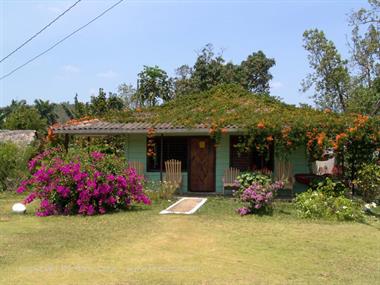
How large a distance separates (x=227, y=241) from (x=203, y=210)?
4.13 meters

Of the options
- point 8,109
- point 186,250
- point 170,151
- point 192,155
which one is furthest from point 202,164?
point 8,109

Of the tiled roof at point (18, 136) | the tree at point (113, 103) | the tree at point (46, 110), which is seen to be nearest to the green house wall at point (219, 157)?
the tiled roof at point (18, 136)

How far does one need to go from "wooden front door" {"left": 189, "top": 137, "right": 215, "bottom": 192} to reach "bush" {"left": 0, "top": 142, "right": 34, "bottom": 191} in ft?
22.7

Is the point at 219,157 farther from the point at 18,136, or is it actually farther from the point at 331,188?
the point at 18,136

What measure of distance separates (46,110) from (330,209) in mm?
48844

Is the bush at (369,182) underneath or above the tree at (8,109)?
underneath

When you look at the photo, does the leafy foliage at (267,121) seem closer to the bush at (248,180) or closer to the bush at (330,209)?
the bush at (248,180)

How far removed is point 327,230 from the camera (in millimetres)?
10359

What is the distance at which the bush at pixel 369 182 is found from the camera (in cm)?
1447

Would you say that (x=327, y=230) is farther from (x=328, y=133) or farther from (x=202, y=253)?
(x=328, y=133)

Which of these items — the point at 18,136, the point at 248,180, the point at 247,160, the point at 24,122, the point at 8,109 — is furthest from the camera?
the point at 8,109

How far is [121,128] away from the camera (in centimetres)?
1662

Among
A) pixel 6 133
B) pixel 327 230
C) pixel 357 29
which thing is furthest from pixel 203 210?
pixel 357 29

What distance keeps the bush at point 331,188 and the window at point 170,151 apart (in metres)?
5.35
